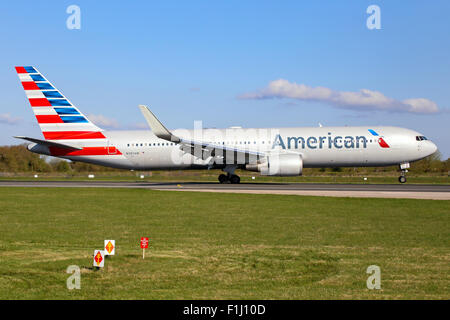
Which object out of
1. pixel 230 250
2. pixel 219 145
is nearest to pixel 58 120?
pixel 219 145

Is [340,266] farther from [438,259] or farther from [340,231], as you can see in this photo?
[340,231]

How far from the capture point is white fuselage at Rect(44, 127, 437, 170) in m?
38.4

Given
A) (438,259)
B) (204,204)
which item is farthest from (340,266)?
(204,204)

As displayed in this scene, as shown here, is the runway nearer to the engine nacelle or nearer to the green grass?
the engine nacelle

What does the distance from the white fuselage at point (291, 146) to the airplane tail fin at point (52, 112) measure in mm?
1971

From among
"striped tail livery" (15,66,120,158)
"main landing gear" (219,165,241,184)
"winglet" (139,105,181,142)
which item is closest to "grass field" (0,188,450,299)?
"winglet" (139,105,181,142)

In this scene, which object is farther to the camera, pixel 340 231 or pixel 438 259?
pixel 340 231

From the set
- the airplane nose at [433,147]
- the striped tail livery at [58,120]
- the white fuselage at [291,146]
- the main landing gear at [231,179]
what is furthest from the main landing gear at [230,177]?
the airplane nose at [433,147]

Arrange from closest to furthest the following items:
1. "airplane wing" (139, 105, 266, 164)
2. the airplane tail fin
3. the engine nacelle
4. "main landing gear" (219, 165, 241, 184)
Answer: the engine nacelle → "airplane wing" (139, 105, 266, 164) → "main landing gear" (219, 165, 241, 184) → the airplane tail fin

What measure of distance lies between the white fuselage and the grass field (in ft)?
52.4

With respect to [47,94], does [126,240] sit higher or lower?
Answer: lower
